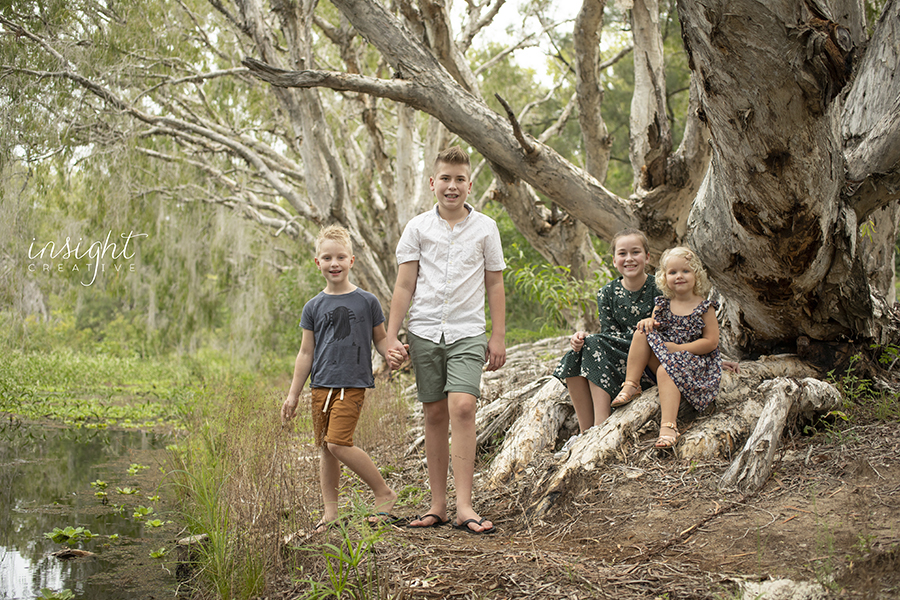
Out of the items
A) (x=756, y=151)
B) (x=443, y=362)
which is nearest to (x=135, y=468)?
(x=443, y=362)

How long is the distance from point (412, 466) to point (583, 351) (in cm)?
173

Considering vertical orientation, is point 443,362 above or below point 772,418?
above

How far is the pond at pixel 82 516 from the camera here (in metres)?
3.24

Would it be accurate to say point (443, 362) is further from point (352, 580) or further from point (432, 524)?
point (352, 580)

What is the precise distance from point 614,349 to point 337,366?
1.74 meters

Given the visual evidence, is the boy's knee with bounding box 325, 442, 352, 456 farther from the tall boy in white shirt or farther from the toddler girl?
the toddler girl

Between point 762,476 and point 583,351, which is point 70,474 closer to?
point 583,351

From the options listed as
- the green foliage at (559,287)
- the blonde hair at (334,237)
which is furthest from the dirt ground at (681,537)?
the green foliage at (559,287)

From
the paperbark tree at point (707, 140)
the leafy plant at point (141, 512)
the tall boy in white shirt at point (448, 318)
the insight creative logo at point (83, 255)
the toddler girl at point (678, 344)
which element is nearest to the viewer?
the paperbark tree at point (707, 140)

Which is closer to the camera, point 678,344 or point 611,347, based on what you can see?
point 678,344

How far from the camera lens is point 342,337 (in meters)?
3.46

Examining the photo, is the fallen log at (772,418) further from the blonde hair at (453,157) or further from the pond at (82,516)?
the pond at (82,516)

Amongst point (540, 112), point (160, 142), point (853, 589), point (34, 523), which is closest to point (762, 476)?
point (853, 589)

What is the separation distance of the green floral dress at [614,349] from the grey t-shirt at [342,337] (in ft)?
4.42
